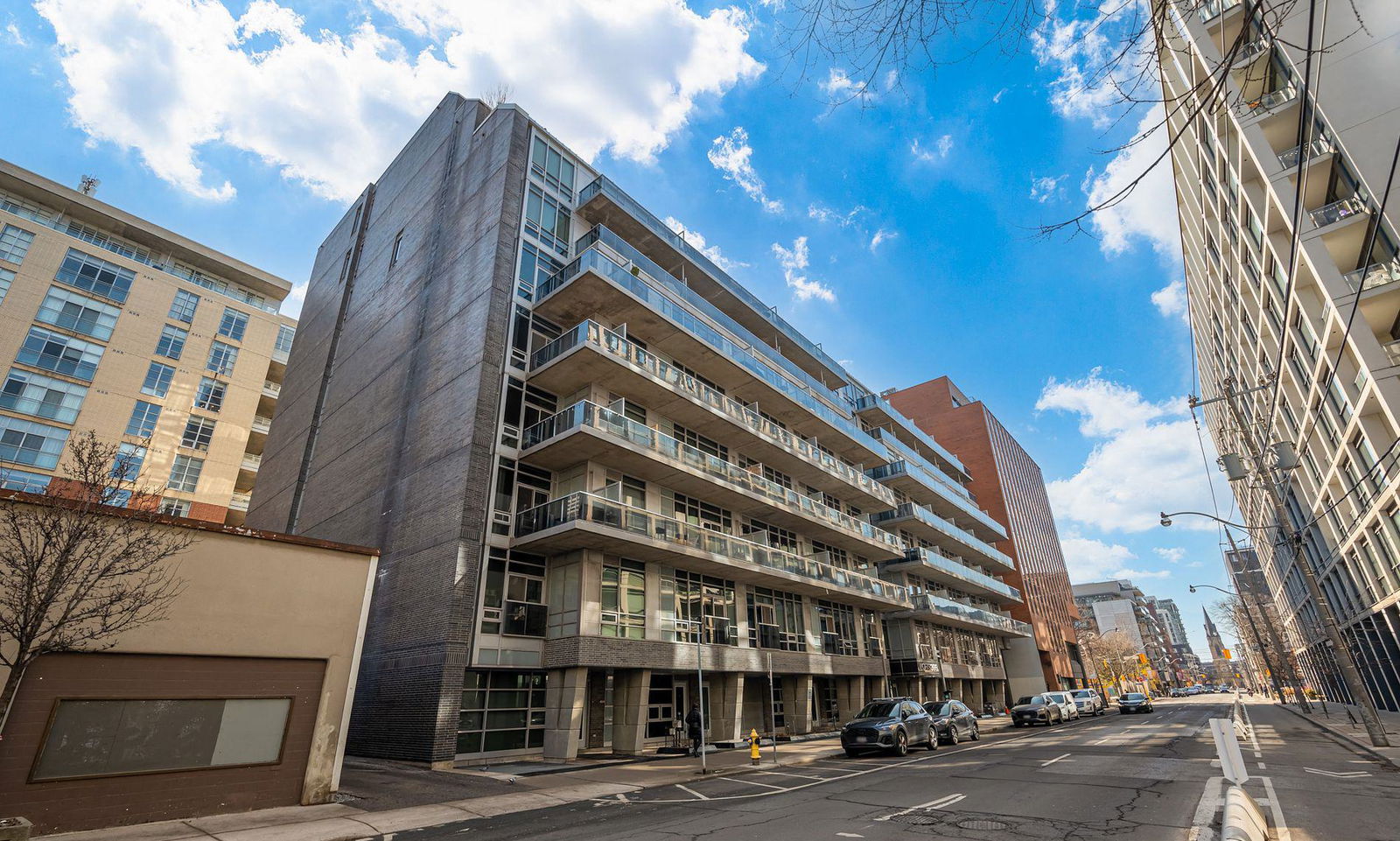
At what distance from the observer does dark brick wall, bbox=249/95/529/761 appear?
19078 millimetres

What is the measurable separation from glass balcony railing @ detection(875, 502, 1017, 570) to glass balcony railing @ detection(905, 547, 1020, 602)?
1.71 m

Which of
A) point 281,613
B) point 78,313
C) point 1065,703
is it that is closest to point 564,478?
point 281,613

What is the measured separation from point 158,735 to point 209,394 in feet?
135

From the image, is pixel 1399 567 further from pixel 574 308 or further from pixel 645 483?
pixel 574 308

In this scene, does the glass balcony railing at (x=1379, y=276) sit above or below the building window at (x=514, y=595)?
above

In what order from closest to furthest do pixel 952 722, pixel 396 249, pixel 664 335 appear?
pixel 952 722, pixel 664 335, pixel 396 249

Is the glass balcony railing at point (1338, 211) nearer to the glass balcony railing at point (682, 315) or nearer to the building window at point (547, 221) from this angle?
the glass balcony railing at point (682, 315)

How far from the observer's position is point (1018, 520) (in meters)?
→ 61.6

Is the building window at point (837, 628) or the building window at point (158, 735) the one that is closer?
the building window at point (158, 735)

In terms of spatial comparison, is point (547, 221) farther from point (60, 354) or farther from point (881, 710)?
point (60, 354)

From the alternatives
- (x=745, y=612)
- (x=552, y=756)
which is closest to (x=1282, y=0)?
(x=552, y=756)

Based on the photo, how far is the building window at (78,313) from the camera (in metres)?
36.6

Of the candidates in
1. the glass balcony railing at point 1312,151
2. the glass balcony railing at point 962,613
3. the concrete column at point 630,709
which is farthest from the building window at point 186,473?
the glass balcony railing at point 1312,151

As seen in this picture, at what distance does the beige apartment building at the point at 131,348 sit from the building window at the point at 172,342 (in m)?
0.07
